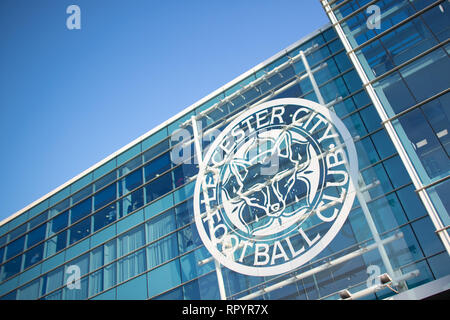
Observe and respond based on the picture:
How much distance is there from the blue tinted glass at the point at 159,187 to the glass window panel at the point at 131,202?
0.59m

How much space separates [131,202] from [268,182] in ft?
35.4

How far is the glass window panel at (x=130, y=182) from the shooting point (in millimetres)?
28562

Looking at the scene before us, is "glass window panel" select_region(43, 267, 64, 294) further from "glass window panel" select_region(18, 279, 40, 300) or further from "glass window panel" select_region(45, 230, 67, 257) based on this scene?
"glass window panel" select_region(45, 230, 67, 257)

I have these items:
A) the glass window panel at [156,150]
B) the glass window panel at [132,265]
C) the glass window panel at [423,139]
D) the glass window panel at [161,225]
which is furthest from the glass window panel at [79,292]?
the glass window panel at [423,139]

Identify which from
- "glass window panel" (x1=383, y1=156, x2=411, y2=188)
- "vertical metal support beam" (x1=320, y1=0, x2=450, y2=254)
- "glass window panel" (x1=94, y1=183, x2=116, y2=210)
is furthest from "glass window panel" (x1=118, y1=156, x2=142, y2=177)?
"glass window panel" (x1=383, y1=156, x2=411, y2=188)

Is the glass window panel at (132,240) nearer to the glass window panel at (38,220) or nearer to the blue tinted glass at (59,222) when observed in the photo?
the blue tinted glass at (59,222)

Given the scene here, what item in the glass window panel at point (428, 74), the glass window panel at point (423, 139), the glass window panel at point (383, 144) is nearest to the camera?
the glass window panel at point (423, 139)

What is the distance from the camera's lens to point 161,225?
25.5 metres

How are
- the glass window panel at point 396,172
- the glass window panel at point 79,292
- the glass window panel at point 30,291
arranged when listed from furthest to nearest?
the glass window panel at point 30,291 < the glass window panel at point 79,292 < the glass window panel at point 396,172

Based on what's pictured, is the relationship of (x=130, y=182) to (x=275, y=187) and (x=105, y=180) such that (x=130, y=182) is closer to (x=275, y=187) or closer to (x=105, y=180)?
(x=105, y=180)

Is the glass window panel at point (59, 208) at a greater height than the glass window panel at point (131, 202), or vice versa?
the glass window panel at point (59, 208)

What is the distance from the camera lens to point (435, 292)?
15211 millimetres

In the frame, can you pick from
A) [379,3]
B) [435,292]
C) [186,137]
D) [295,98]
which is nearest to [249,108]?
[295,98]

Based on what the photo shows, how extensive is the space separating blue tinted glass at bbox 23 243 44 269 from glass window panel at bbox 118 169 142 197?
26.5 feet
